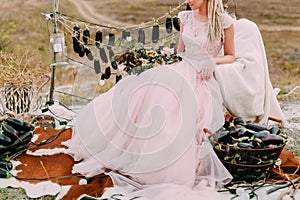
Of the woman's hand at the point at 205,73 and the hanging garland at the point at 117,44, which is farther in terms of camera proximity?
the hanging garland at the point at 117,44

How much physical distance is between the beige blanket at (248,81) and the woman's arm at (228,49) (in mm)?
37

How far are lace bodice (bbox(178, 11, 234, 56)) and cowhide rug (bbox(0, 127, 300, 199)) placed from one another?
80cm

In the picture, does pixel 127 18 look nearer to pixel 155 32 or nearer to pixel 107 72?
pixel 155 32

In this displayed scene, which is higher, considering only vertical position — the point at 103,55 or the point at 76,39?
the point at 76,39

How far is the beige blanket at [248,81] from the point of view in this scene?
10.5 feet

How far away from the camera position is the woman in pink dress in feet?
8.89

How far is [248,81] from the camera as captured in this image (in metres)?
3.29

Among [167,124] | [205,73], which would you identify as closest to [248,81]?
[205,73]

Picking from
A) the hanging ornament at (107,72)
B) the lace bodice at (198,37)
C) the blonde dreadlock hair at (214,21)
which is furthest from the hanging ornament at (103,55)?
the blonde dreadlock hair at (214,21)

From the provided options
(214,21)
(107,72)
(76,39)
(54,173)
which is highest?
(214,21)

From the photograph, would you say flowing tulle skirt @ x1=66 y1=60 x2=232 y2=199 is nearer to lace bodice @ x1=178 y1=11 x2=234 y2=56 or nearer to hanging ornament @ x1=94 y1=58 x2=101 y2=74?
lace bodice @ x1=178 y1=11 x2=234 y2=56

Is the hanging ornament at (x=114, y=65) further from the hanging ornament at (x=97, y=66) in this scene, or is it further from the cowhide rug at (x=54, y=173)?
the cowhide rug at (x=54, y=173)

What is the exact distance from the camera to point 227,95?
3.20 meters

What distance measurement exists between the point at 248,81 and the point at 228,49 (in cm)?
24
